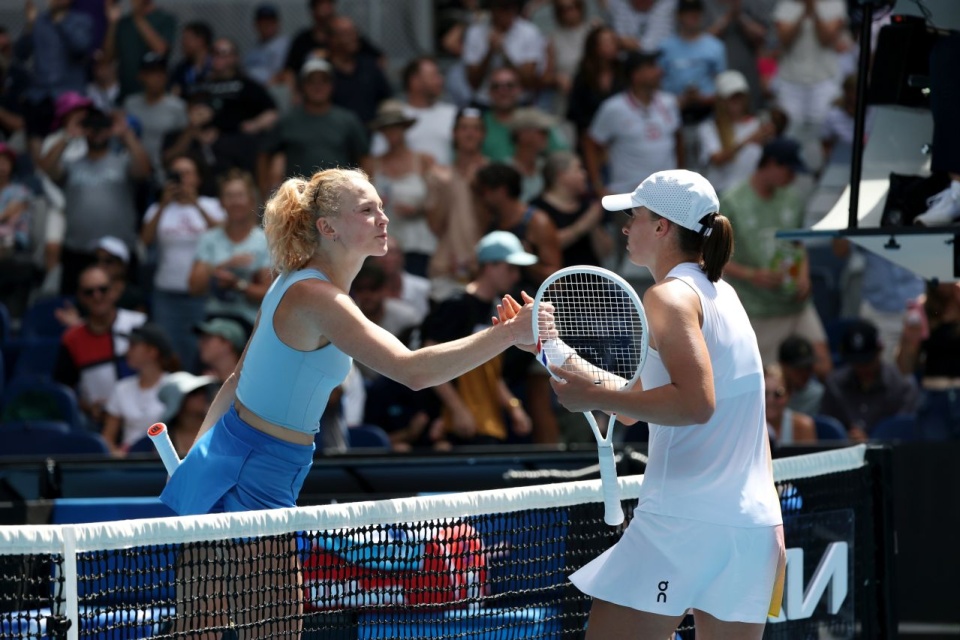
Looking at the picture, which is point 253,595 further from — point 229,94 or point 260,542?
point 229,94

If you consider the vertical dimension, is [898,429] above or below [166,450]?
above

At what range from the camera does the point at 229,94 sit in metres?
12.0

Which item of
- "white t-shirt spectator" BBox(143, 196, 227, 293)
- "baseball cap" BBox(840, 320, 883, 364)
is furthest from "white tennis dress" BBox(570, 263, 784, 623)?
"white t-shirt spectator" BBox(143, 196, 227, 293)

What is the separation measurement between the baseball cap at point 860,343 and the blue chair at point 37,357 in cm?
505

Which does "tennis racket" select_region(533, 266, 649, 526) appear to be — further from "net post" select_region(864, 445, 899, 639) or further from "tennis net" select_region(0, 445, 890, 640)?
"net post" select_region(864, 445, 899, 639)

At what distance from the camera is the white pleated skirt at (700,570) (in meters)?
3.69

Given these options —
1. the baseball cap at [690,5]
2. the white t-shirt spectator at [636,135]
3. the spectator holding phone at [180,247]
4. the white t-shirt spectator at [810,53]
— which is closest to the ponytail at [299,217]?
the spectator holding phone at [180,247]

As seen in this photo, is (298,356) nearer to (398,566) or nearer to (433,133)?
(398,566)

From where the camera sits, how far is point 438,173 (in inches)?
412

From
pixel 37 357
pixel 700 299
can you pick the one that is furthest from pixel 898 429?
pixel 37 357

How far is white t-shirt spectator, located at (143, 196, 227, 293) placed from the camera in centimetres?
1045

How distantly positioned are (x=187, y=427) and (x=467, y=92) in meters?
5.43

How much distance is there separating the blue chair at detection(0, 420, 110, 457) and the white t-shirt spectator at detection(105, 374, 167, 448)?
600 mm

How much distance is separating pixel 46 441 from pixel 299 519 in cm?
474
